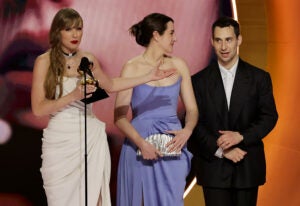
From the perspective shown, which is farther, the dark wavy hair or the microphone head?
the dark wavy hair

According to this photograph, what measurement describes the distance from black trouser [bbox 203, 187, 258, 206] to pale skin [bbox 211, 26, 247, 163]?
213 mm

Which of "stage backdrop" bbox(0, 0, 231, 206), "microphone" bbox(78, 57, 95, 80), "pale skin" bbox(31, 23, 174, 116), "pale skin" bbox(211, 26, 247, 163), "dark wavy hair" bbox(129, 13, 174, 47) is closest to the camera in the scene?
"microphone" bbox(78, 57, 95, 80)

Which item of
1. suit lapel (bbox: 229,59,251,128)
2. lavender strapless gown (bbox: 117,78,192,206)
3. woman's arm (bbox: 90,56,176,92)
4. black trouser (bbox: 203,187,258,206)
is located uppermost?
woman's arm (bbox: 90,56,176,92)

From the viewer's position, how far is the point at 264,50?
6090 millimetres

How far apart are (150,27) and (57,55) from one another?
0.64 meters

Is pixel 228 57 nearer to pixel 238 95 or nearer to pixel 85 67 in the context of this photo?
pixel 238 95

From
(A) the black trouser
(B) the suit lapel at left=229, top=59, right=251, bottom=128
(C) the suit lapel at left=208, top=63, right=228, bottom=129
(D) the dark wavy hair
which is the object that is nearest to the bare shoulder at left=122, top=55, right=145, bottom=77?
(D) the dark wavy hair

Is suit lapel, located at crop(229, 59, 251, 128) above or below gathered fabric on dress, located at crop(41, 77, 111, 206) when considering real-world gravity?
above

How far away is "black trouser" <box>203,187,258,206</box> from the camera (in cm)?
482

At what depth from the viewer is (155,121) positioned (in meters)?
4.91

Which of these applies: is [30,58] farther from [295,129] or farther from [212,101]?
[295,129]

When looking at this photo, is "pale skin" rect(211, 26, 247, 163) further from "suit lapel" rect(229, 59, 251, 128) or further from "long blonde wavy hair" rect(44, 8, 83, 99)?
"long blonde wavy hair" rect(44, 8, 83, 99)

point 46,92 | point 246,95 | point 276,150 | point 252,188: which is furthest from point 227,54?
point 276,150

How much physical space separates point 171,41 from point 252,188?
3.54ft
